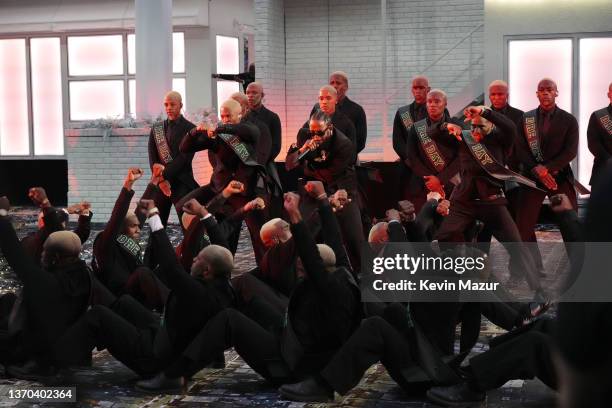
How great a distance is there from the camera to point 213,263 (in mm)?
5656

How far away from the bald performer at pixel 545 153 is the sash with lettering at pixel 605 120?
1.29 feet

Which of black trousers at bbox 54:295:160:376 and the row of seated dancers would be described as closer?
→ the row of seated dancers

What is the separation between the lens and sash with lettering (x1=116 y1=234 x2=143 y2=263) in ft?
22.7

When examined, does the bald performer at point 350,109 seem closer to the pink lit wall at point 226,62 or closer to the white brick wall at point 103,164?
the white brick wall at point 103,164

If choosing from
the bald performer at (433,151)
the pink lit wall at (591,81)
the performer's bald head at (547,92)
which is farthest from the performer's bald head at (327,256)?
the pink lit wall at (591,81)

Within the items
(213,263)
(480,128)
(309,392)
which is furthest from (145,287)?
(480,128)

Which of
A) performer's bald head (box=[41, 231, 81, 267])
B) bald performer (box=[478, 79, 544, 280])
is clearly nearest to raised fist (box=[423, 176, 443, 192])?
bald performer (box=[478, 79, 544, 280])

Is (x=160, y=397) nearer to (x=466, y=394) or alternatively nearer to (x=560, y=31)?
Result: (x=466, y=394)

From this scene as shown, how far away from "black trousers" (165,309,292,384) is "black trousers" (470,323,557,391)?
106cm

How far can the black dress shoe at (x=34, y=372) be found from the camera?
5.99 meters

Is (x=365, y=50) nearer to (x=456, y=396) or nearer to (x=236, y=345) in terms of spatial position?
(x=236, y=345)

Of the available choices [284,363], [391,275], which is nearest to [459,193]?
[391,275]

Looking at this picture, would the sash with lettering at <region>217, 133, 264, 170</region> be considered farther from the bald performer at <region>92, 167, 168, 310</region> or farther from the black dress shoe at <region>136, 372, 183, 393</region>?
the black dress shoe at <region>136, 372, 183, 393</region>

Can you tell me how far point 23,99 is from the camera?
1708 cm
